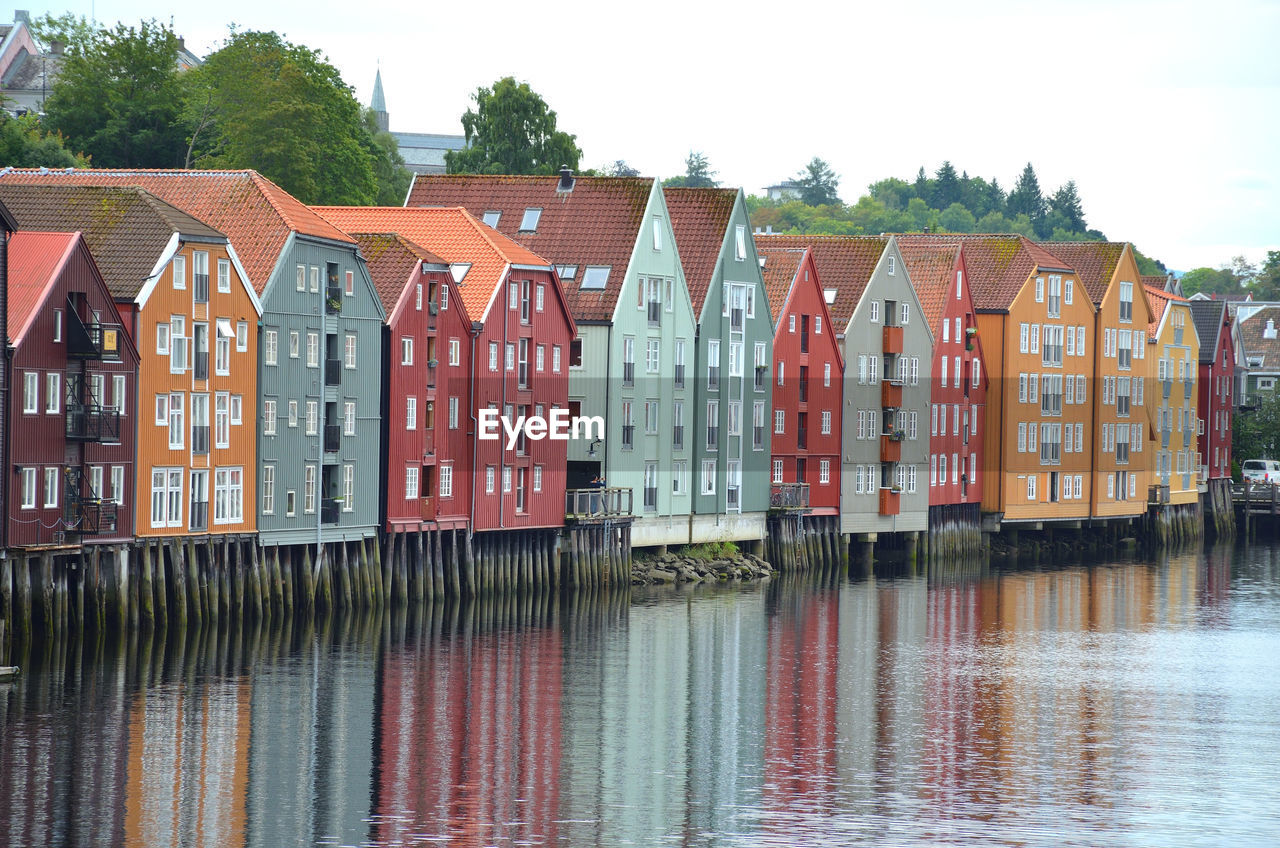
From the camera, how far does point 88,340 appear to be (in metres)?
72.0

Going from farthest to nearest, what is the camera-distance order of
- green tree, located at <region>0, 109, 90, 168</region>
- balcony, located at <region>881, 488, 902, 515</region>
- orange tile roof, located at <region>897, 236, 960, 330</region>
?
orange tile roof, located at <region>897, 236, 960, 330</region>, balcony, located at <region>881, 488, 902, 515</region>, green tree, located at <region>0, 109, 90, 168</region>

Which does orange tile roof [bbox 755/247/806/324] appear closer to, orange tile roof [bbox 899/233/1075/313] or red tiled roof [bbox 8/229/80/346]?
orange tile roof [bbox 899/233/1075/313]

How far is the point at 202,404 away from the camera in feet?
258

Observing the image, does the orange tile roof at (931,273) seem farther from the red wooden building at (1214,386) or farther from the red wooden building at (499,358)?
the red wooden building at (1214,386)

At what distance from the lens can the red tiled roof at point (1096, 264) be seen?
14850cm

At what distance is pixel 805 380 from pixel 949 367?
15256mm

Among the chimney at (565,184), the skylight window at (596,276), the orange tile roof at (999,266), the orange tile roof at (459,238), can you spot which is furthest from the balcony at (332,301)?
the orange tile roof at (999,266)

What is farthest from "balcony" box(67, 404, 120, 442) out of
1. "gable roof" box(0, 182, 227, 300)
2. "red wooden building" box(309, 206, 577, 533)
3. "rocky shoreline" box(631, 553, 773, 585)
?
"rocky shoreline" box(631, 553, 773, 585)

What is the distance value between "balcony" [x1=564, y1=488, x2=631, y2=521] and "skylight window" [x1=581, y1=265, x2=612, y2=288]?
980 centimetres

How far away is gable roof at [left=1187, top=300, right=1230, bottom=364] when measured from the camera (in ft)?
571

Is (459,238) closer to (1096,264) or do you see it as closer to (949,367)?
(949,367)

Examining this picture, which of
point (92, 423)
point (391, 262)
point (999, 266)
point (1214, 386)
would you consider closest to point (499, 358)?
point (391, 262)

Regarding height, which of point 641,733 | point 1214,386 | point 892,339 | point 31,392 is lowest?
point 641,733

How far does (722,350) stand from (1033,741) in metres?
47.7
